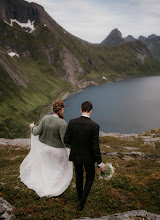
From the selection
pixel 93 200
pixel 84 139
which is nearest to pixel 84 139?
pixel 84 139

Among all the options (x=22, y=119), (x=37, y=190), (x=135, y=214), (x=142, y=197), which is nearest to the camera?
(x=135, y=214)

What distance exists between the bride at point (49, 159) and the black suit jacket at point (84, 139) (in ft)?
2.70

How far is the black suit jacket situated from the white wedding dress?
137 cm

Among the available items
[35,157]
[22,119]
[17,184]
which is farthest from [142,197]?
[22,119]

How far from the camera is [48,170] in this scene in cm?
852

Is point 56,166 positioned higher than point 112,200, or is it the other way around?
point 56,166

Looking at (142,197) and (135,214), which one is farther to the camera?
(142,197)

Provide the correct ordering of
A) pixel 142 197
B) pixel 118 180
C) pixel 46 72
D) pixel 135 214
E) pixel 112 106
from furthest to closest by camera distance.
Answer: pixel 46 72 → pixel 112 106 → pixel 118 180 → pixel 142 197 → pixel 135 214

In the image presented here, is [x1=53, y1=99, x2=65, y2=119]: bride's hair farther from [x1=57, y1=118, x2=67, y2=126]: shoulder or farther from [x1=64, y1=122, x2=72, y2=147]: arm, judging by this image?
[x1=64, y1=122, x2=72, y2=147]: arm

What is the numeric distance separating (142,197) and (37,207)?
17.9ft

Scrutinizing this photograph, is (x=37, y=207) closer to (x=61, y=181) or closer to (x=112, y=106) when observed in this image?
(x=61, y=181)

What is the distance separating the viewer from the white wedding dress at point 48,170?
8211mm

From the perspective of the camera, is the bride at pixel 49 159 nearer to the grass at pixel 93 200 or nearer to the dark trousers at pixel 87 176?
the grass at pixel 93 200

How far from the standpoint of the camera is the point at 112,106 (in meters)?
121
